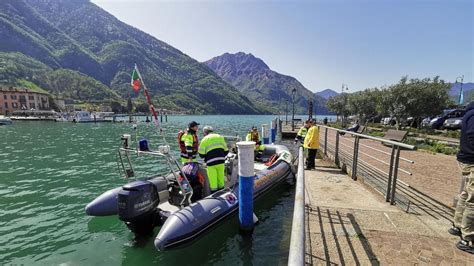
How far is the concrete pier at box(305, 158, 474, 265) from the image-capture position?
11.4 feet

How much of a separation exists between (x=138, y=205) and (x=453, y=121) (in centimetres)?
3103

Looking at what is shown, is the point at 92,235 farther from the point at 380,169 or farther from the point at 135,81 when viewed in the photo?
the point at 380,169

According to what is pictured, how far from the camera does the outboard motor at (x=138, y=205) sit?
5.24m

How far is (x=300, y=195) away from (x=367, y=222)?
87.2 inches

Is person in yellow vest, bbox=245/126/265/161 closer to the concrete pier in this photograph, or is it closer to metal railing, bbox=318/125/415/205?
metal railing, bbox=318/125/415/205

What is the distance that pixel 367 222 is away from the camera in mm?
4570

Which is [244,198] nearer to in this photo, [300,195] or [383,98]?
[300,195]

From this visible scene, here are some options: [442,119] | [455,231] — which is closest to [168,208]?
[455,231]

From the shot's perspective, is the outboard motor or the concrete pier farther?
the outboard motor

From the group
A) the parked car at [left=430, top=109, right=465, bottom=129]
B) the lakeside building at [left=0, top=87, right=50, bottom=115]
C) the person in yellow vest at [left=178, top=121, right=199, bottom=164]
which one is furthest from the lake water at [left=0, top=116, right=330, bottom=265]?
the lakeside building at [left=0, top=87, right=50, bottom=115]

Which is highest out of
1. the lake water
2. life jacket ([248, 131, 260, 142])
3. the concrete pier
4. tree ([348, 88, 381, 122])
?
tree ([348, 88, 381, 122])

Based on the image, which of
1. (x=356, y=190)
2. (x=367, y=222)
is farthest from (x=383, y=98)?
(x=367, y=222)

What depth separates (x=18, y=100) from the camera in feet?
297

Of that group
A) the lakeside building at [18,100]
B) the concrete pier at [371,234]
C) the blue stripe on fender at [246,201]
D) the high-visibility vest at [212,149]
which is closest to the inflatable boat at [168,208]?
the high-visibility vest at [212,149]
